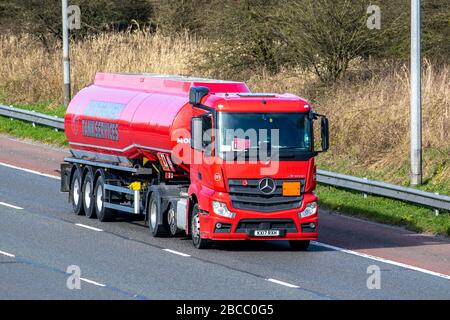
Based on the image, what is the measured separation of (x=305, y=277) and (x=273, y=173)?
280 cm

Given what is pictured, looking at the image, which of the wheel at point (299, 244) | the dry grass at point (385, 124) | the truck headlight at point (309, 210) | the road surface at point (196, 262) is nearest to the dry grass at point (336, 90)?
the dry grass at point (385, 124)

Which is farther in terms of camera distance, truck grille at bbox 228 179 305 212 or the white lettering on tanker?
the white lettering on tanker

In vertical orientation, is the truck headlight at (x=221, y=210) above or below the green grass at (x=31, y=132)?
above

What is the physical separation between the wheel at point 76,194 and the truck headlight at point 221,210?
5668 mm

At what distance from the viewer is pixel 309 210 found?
21781 millimetres

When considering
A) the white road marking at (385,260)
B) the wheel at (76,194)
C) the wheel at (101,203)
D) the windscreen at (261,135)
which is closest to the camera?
the white road marking at (385,260)

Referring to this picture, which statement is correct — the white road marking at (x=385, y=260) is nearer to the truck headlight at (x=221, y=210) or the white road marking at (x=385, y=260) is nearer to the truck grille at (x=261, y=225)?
the truck grille at (x=261, y=225)

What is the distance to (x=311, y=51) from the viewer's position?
35281mm

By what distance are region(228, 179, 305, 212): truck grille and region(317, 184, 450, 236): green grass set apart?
4.23 meters

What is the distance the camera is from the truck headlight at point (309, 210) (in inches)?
855

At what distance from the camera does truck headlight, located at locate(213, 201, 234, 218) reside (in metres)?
21.4

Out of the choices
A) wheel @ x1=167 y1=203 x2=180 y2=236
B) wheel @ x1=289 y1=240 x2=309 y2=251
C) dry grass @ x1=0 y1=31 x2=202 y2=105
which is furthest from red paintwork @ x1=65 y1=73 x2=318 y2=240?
dry grass @ x1=0 y1=31 x2=202 y2=105

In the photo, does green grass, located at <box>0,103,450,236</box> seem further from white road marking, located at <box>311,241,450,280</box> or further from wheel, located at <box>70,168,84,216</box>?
wheel, located at <box>70,168,84,216</box>

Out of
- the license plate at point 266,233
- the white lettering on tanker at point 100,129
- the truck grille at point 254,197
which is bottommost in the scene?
the license plate at point 266,233
